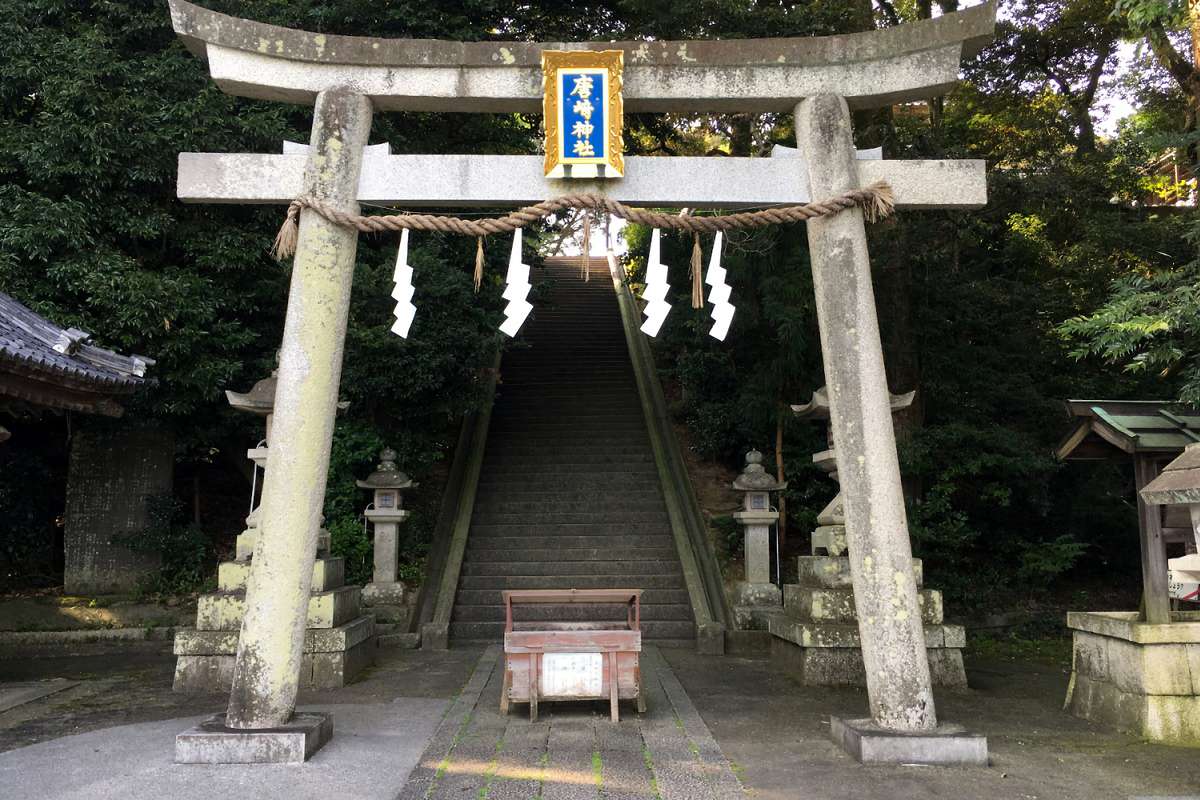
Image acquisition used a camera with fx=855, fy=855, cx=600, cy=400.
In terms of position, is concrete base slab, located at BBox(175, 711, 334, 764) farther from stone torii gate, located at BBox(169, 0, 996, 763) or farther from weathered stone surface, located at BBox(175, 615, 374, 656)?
weathered stone surface, located at BBox(175, 615, 374, 656)

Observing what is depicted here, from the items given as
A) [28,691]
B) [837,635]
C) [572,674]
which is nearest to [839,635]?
[837,635]

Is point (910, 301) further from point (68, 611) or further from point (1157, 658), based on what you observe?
point (68, 611)

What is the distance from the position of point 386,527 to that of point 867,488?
6892 millimetres

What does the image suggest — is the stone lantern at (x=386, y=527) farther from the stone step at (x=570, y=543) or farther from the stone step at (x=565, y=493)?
the stone step at (x=565, y=493)

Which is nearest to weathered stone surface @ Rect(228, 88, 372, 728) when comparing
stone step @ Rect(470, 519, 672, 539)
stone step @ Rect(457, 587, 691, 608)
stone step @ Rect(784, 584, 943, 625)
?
stone step @ Rect(784, 584, 943, 625)

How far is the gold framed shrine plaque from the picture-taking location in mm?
5953

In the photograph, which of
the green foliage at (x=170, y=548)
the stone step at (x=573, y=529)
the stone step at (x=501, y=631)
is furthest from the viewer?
the stone step at (x=573, y=529)

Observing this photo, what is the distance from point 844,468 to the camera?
585cm

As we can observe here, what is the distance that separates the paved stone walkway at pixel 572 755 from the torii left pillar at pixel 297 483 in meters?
1.01

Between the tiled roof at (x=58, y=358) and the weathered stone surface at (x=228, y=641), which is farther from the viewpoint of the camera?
the weathered stone surface at (x=228, y=641)

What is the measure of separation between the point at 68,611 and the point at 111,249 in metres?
4.78

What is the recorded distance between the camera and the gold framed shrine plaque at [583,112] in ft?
19.5

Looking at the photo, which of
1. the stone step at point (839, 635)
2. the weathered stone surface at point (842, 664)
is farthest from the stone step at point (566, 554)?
the weathered stone surface at point (842, 664)

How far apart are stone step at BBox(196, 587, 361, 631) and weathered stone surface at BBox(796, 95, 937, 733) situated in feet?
16.3
